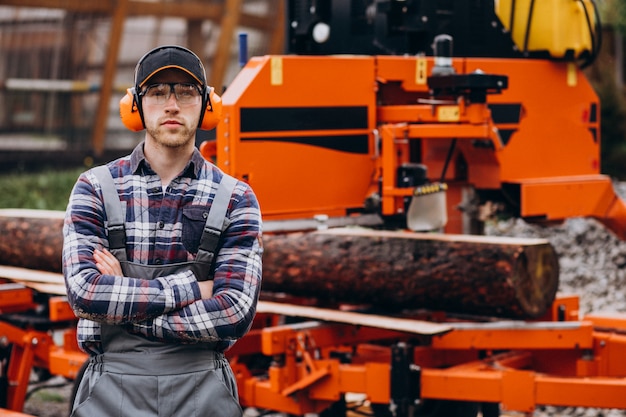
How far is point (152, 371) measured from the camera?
3.54m

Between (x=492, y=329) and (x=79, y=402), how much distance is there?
3.37m

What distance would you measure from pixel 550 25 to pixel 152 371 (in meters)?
5.12

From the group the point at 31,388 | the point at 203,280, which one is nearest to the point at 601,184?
the point at 31,388

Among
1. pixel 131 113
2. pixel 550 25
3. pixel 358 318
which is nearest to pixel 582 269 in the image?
pixel 550 25

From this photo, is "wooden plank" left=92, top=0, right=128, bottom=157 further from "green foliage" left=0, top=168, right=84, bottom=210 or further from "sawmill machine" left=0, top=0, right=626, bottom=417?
"sawmill machine" left=0, top=0, right=626, bottom=417

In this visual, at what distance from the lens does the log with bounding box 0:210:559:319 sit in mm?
6469

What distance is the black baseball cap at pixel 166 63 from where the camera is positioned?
3.62 m

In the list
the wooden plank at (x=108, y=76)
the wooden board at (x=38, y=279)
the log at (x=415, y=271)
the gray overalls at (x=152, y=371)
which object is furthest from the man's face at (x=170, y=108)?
the wooden plank at (x=108, y=76)

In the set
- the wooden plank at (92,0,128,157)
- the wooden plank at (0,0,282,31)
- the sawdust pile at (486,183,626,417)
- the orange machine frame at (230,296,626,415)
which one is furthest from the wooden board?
the wooden plank at (92,0,128,157)

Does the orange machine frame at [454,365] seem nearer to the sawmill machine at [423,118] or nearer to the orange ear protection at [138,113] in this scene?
the sawmill machine at [423,118]

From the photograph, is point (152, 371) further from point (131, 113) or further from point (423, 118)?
point (423, 118)

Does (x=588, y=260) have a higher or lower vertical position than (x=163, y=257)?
lower

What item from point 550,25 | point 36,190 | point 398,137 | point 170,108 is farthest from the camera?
point 36,190

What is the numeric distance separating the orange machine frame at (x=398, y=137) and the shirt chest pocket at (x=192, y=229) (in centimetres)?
285
